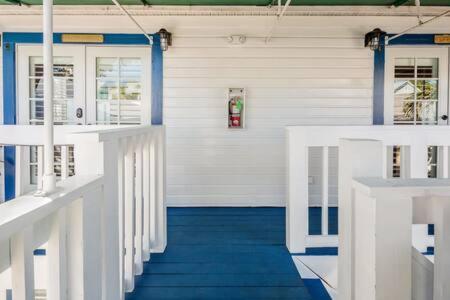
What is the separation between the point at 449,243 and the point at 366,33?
4.98 meters

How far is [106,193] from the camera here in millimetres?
1784

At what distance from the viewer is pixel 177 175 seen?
5.52 metres

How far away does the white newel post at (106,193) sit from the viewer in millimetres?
1709

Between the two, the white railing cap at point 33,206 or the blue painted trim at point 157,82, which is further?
the blue painted trim at point 157,82

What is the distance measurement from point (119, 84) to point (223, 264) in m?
3.23

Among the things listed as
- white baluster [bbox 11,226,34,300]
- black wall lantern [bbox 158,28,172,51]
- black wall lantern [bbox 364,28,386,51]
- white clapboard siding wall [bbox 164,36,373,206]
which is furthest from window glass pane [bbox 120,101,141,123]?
white baluster [bbox 11,226,34,300]

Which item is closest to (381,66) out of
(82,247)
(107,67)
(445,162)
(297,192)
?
(445,162)

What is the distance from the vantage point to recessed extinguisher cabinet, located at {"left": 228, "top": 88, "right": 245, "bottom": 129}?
541 cm

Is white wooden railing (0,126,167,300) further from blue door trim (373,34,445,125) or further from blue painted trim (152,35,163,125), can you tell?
blue door trim (373,34,445,125)

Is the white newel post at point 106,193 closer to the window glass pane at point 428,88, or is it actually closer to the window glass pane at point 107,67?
the window glass pane at point 107,67

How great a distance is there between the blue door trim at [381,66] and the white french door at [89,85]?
10.0 ft

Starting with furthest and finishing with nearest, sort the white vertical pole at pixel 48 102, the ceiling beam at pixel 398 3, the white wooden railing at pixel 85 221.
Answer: the ceiling beam at pixel 398 3
the white vertical pole at pixel 48 102
the white wooden railing at pixel 85 221

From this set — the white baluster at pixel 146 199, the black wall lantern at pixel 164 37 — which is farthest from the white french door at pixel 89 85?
the white baluster at pixel 146 199

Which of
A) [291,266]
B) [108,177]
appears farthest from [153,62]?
[108,177]
